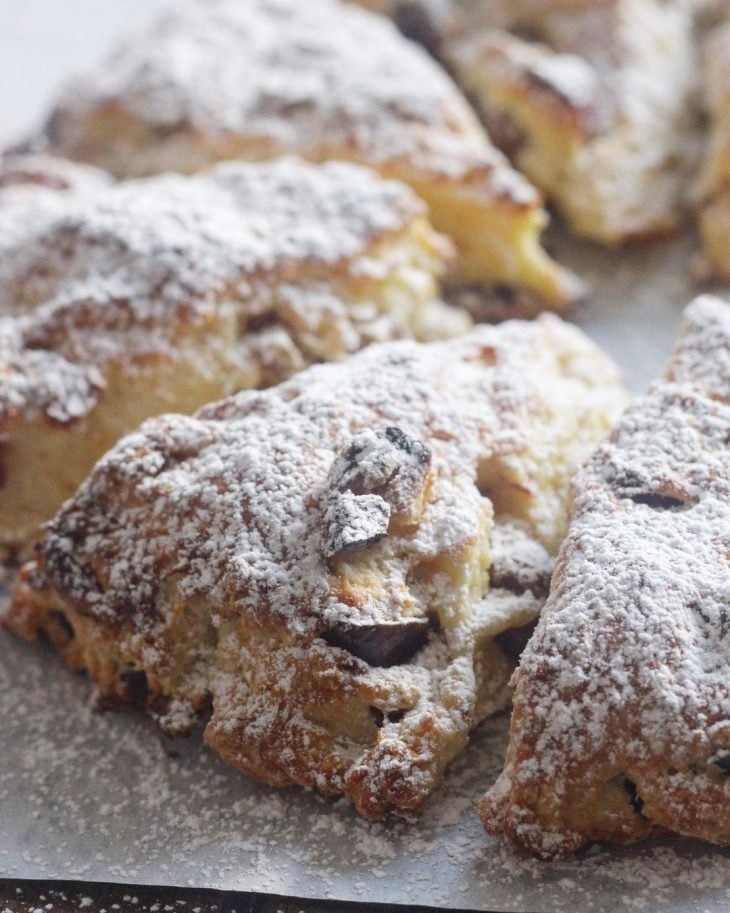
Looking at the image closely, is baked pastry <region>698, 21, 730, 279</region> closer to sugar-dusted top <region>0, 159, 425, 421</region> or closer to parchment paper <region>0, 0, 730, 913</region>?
sugar-dusted top <region>0, 159, 425, 421</region>

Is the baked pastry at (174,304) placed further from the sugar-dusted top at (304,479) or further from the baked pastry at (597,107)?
the baked pastry at (597,107)

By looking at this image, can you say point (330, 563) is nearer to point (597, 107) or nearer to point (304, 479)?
point (304, 479)

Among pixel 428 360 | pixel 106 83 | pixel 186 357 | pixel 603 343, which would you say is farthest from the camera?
pixel 106 83

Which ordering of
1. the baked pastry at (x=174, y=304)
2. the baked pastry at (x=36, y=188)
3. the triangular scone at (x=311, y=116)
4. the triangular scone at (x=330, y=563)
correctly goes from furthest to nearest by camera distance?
the triangular scone at (x=311, y=116), the baked pastry at (x=36, y=188), the baked pastry at (x=174, y=304), the triangular scone at (x=330, y=563)

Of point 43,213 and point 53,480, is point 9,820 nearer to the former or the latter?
point 53,480

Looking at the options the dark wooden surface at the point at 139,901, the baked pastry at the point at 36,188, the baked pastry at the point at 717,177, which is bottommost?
the dark wooden surface at the point at 139,901

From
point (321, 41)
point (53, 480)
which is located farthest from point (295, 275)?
point (321, 41)

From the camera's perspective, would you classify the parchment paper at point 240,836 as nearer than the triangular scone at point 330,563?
Yes

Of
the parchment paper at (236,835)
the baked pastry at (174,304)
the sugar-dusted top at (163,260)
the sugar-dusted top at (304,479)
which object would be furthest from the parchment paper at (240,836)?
the sugar-dusted top at (163,260)
